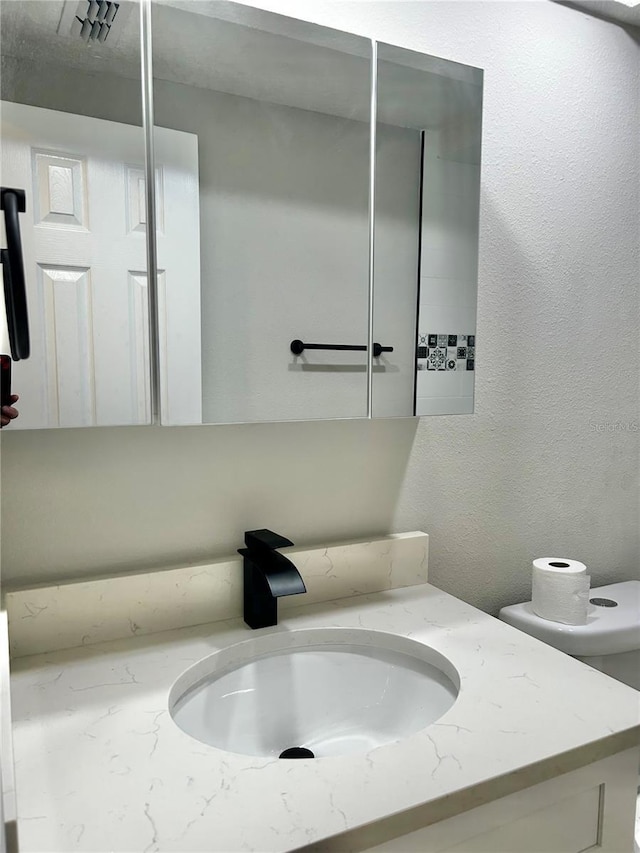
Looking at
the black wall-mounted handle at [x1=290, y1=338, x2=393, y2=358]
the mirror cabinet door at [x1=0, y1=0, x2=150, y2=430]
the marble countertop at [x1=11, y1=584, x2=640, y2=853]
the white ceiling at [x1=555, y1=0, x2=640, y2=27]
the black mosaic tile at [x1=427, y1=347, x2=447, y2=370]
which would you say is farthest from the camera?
the white ceiling at [x1=555, y1=0, x2=640, y2=27]

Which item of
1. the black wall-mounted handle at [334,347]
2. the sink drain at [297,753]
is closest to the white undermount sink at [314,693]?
the sink drain at [297,753]

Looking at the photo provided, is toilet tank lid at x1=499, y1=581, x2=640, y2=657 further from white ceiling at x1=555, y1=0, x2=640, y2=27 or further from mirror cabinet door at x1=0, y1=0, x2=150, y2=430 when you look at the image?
white ceiling at x1=555, y1=0, x2=640, y2=27

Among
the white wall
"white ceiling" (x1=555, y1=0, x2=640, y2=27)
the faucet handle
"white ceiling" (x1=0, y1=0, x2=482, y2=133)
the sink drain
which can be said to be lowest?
the sink drain

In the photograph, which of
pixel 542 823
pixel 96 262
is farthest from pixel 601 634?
pixel 96 262

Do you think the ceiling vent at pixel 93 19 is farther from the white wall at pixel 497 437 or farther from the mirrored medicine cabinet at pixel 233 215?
the white wall at pixel 497 437

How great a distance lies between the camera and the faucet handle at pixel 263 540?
1090 millimetres

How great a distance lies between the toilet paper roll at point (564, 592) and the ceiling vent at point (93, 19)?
1239mm

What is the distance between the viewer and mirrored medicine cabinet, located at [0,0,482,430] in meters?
0.92

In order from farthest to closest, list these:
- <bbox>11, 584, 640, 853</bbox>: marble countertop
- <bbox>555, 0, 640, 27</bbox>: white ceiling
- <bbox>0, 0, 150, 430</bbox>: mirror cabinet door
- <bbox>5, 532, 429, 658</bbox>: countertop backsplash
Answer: <bbox>555, 0, 640, 27</bbox>: white ceiling → <bbox>5, 532, 429, 658</bbox>: countertop backsplash → <bbox>0, 0, 150, 430</bbox>: mirror cabinet door → <bbox>11, 584, 640, 853</bbox>: marble countertop

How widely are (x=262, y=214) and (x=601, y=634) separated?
1068 mm

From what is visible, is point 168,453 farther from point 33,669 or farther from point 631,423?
point 631,423

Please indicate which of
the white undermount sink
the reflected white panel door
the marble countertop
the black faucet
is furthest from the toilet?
the reflected white panel door

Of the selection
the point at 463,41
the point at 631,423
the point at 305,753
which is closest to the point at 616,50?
the point at 463,41

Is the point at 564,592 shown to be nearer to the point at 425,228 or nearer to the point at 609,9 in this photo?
the point at 425,228
